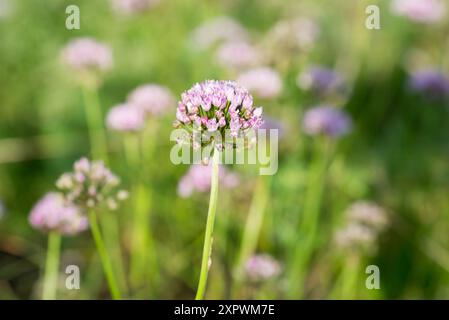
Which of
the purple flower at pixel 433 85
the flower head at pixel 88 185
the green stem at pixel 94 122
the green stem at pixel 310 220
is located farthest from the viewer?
the purple flower at pixel 433 85

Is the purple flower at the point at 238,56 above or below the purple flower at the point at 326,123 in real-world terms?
above

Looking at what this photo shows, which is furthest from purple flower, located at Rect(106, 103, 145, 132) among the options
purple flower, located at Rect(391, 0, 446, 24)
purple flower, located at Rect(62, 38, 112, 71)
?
purple flower, located at Rect(391, 0, 446, 24)

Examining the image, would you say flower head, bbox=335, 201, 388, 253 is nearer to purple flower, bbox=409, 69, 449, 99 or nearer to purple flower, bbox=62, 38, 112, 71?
purple flower, bbox=409, 69, 449, 99

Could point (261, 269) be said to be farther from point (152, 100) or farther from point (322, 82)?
point (322, 82)

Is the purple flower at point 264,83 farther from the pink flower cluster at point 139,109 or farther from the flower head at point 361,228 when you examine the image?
the flower head at point 361,228

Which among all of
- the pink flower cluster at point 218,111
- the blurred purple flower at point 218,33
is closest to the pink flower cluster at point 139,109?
the blurred purple flower at point 218,33

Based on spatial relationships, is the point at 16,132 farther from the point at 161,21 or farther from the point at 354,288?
the point at 354,288
